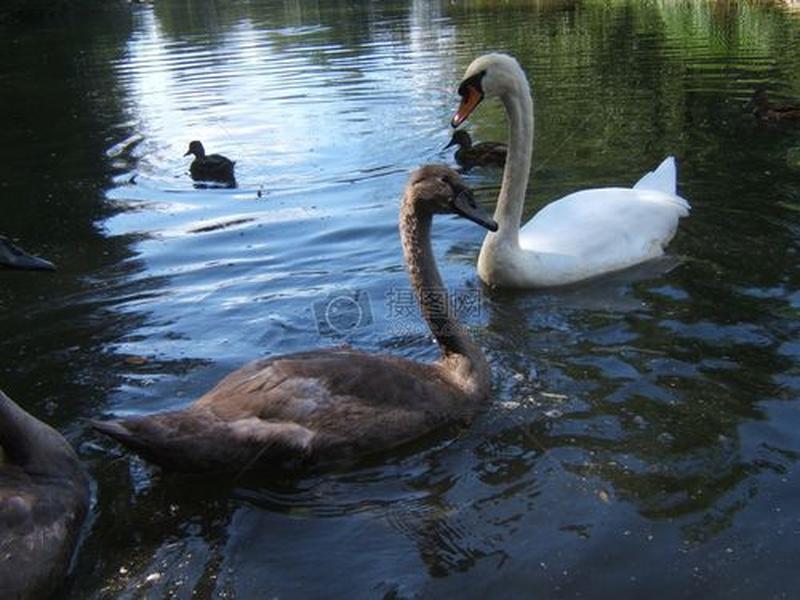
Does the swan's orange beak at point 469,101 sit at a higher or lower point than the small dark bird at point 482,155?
higher

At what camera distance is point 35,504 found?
4.68 metres

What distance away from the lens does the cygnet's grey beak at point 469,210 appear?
618cm

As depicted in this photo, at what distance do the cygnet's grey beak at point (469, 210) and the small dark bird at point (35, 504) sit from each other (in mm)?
2714

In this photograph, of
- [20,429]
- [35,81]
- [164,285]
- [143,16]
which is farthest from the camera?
[143,16]

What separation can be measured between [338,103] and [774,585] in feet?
52.5

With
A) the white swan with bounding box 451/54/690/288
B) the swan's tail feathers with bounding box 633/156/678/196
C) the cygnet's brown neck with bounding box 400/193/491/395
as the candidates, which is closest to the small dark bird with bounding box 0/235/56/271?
the cygnet's brown neck with bounding box 400/193/491/395

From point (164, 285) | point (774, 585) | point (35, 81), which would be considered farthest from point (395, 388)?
point (35, 81)

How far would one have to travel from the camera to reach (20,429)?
16.6 ft

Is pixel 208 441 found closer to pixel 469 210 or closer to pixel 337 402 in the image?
pixel 337 402

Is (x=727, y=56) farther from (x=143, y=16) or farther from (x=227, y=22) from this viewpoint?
(x=143, y=16)

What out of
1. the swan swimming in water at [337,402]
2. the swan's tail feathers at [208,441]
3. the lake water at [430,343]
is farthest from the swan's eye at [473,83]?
the swan's tail feathers at [208,441]

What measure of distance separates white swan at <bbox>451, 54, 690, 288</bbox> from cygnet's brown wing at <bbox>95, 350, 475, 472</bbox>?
250cm

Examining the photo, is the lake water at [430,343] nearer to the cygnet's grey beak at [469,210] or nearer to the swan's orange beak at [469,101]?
the cygnet's grey beak at [469,210]

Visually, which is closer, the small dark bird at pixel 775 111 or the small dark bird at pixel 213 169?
the small dark bird at pixel 213 169
